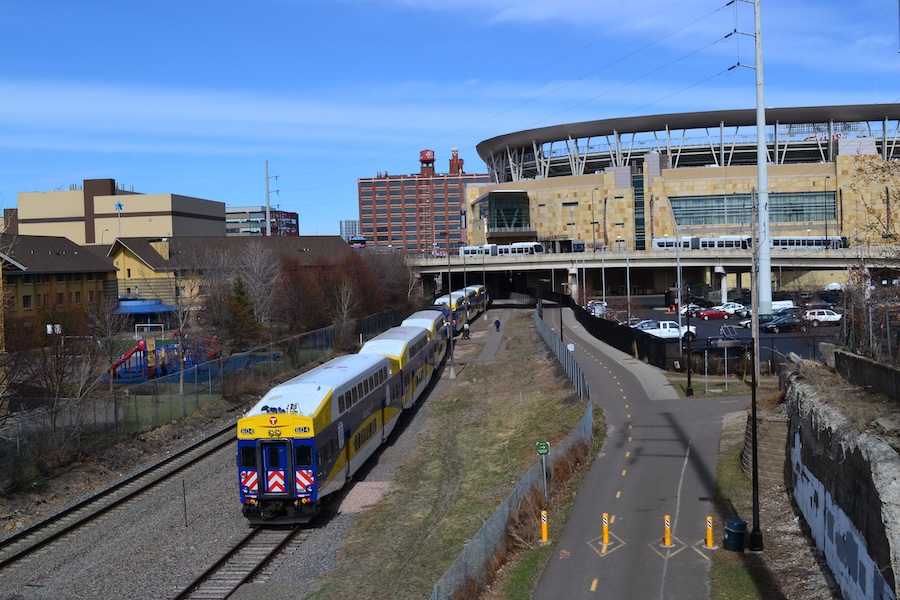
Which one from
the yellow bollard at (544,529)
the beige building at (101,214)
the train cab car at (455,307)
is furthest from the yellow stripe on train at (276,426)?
the beige building at (101,214)

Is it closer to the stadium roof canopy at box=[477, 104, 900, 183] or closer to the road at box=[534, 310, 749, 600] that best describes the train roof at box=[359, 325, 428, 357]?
the road at box=[534, 310, 749, 600]

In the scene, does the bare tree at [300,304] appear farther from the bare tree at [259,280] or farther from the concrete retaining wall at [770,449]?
the concrete retaining wall at [770,449]

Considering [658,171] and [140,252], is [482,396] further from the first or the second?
[658,171]

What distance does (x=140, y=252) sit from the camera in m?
85.0

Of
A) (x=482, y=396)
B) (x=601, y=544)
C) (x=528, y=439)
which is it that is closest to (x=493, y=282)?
(x=482, y=396)

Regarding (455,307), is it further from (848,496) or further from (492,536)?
(848,496)

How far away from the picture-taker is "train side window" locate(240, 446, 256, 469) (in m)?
22.7

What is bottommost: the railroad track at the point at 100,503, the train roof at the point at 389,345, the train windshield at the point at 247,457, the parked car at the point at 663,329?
the railroad track at the point at 100,503

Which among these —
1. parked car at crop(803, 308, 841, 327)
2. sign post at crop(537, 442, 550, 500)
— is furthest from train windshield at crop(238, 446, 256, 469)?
parked car at crop(803, 308, 841, 327)

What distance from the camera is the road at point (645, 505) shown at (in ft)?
60.0

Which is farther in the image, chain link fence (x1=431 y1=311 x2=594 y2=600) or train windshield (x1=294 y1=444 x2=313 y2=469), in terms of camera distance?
train windshield (x1=294 y1=444 x2=313 y2=469)

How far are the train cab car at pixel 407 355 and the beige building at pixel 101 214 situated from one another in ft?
315

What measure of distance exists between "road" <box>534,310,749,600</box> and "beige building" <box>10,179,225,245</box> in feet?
350

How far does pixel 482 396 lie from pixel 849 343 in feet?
74.0
